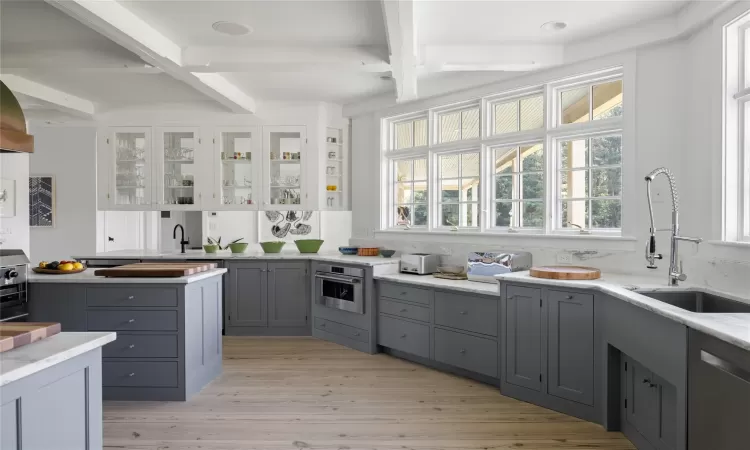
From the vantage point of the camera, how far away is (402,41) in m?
3.71

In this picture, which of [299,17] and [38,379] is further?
[299,17]

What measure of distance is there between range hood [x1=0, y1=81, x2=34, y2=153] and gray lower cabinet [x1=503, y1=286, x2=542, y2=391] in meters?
3.12

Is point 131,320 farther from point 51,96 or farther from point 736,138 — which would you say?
point 736,138

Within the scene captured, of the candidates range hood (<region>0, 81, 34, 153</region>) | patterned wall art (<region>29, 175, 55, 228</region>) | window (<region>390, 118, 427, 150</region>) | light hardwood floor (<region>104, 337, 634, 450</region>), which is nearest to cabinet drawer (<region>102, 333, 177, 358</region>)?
light hardwood floor (<region>104, 337, 634, 450</region>)

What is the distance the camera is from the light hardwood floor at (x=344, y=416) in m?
3.06

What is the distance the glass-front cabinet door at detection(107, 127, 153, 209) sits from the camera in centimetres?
645

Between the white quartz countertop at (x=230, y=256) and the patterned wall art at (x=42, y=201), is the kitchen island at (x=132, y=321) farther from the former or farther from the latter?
the patterned wall art at (x=42, y=201)

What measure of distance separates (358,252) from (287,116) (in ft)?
6.23

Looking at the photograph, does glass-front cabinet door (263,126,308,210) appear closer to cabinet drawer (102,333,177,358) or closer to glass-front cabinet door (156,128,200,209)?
glass-front cabinet door (156,128,200,209)

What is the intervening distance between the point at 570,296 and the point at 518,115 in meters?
2.05

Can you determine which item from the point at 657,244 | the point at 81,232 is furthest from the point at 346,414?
the point at 81,232

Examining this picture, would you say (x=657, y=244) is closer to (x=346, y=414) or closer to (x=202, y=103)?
(x=346, y=414)

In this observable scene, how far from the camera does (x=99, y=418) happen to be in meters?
1.88

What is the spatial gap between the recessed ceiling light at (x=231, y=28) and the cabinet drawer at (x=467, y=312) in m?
2.59
